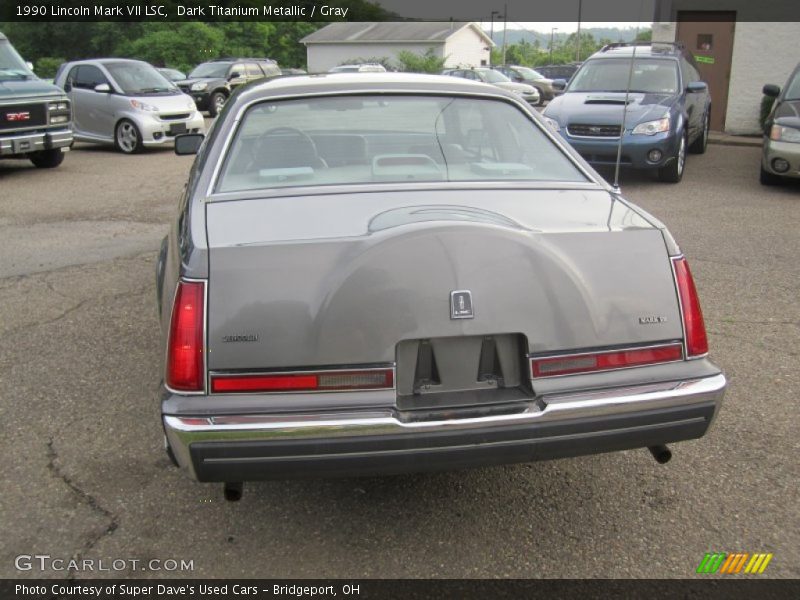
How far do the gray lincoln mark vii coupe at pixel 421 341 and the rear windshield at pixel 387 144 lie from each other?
21.4 inches

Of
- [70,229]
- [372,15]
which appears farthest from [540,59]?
[70,229]

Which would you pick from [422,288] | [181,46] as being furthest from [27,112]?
[181,46]

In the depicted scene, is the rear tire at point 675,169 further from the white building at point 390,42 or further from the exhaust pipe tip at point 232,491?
the white building at point 390,42

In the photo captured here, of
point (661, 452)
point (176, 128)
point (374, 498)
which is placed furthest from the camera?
point (176, 128)

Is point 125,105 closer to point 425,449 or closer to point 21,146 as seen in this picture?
point 21,146

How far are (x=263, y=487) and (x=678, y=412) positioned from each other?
1675 millimetres

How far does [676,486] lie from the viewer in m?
3.22

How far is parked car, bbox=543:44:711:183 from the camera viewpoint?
382 inches

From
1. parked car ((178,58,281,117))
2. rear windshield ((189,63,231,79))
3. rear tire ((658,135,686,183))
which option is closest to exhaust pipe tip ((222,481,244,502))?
rear tire ((658,135,686,183))

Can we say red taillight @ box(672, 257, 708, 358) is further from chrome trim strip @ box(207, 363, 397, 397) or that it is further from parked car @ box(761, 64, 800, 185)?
parked car @ box(761, 64, 800, 185)

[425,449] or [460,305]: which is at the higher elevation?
[460,305]

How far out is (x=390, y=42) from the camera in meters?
62.5

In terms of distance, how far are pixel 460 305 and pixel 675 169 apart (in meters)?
8.76

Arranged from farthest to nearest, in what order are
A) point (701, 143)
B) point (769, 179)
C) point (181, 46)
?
point (181, 46) < point (701, 143) < point (769, 179)
